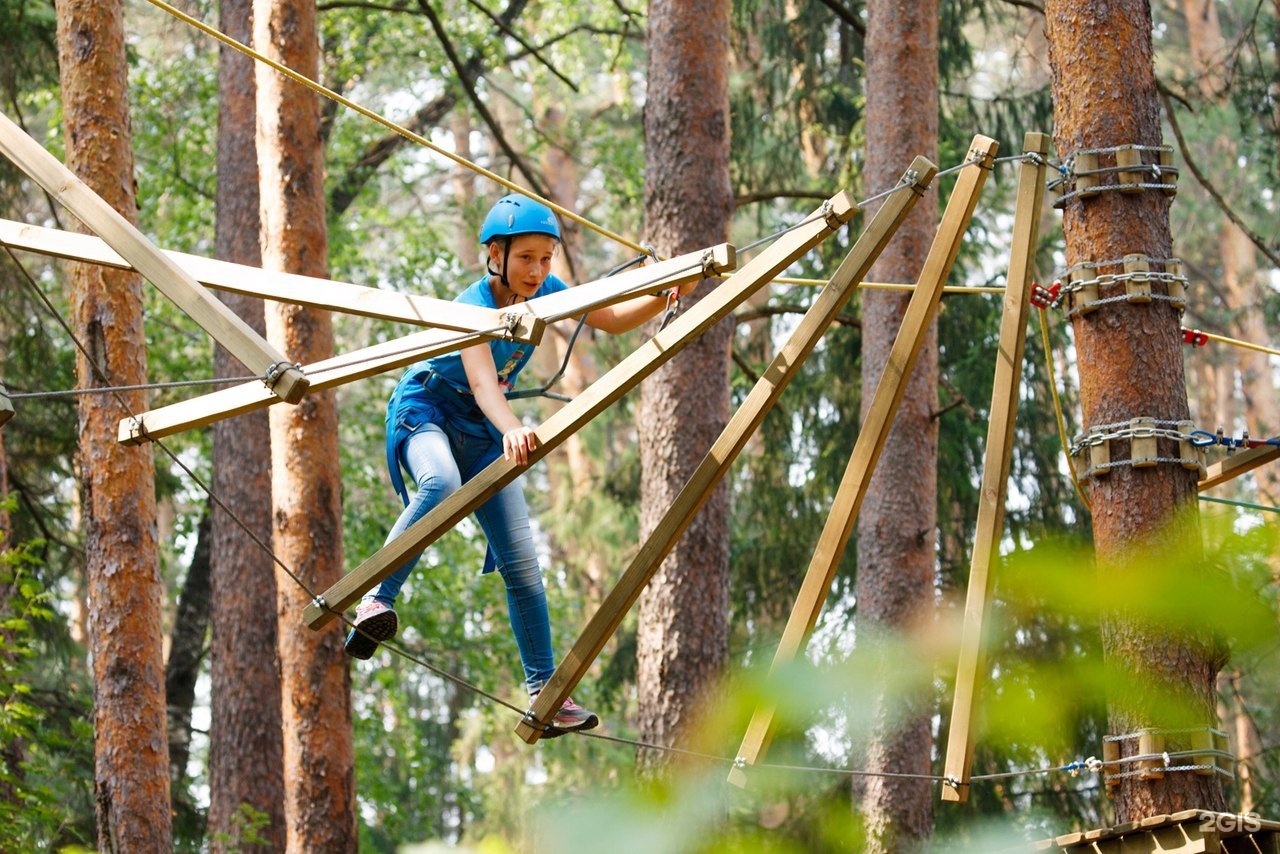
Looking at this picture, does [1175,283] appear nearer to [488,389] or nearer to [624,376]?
[624,376]

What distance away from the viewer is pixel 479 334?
A: 132 inches

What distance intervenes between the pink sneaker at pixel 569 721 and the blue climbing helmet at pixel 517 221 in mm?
1152

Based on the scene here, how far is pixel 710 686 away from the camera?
6.12 metres

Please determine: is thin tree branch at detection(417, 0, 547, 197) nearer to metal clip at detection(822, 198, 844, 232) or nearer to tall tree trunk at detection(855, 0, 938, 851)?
tall tree trunk at detection(855, 0, 938, 851)

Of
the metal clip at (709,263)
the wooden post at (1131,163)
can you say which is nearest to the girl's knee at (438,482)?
the metal clip at (709,263)

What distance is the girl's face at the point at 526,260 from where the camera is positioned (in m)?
3.86

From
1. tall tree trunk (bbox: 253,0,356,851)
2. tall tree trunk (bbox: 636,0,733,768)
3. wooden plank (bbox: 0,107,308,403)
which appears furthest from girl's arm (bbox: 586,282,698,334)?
tall tree trunk (bbox: 253,0,356,851)

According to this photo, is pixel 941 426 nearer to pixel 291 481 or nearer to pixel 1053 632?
pixel 1053 632

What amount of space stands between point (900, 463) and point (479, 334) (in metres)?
4.42

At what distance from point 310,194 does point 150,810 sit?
2.45 m

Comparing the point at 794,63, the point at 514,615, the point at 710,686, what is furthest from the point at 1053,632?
the point at 514,615

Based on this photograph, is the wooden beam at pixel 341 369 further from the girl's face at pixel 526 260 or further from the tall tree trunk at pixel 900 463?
the tall tree trunk at pixel 900 463

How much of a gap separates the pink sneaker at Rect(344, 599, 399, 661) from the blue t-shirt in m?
0.31

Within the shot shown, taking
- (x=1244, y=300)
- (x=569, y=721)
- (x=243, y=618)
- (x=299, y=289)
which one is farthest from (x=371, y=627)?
(x=1244, y=300)
